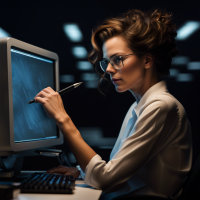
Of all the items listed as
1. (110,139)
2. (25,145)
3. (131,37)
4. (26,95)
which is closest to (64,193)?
(25,145)

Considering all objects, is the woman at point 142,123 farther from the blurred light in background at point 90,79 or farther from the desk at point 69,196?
the blurred light in background at point 90,79

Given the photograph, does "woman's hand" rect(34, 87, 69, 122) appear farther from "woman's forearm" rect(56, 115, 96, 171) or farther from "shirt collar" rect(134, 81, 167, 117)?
"shirt collar" rect(134, 81, 167, 117)

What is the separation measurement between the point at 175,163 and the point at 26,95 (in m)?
0.72

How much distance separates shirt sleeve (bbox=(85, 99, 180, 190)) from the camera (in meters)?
0.74

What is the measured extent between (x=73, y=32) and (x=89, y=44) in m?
0.15

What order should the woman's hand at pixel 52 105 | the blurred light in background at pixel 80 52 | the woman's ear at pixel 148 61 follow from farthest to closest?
the blurred light in background at pixel 80 52 < the woman's ear at pixel 148 61 < the woman's hand at pixel 52 105

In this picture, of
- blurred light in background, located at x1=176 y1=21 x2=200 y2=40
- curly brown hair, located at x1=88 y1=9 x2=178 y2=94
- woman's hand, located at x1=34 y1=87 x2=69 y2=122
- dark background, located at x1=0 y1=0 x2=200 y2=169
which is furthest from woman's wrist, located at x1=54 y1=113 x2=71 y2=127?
blurred light in background, located at x1=176 y1=21 x2=200 y2=40

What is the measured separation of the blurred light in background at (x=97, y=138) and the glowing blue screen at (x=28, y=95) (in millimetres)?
371

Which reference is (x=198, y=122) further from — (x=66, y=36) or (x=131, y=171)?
(x=66, y=36)

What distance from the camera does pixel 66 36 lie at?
5.15 ft

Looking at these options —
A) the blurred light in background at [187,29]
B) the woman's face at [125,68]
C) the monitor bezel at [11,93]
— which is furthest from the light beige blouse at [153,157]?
the blurred light in background at [187,29]

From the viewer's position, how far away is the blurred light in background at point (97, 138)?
1529 millimetres

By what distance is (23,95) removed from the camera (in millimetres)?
988

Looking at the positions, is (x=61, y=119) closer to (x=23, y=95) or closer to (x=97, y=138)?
(x=23, y=95)
